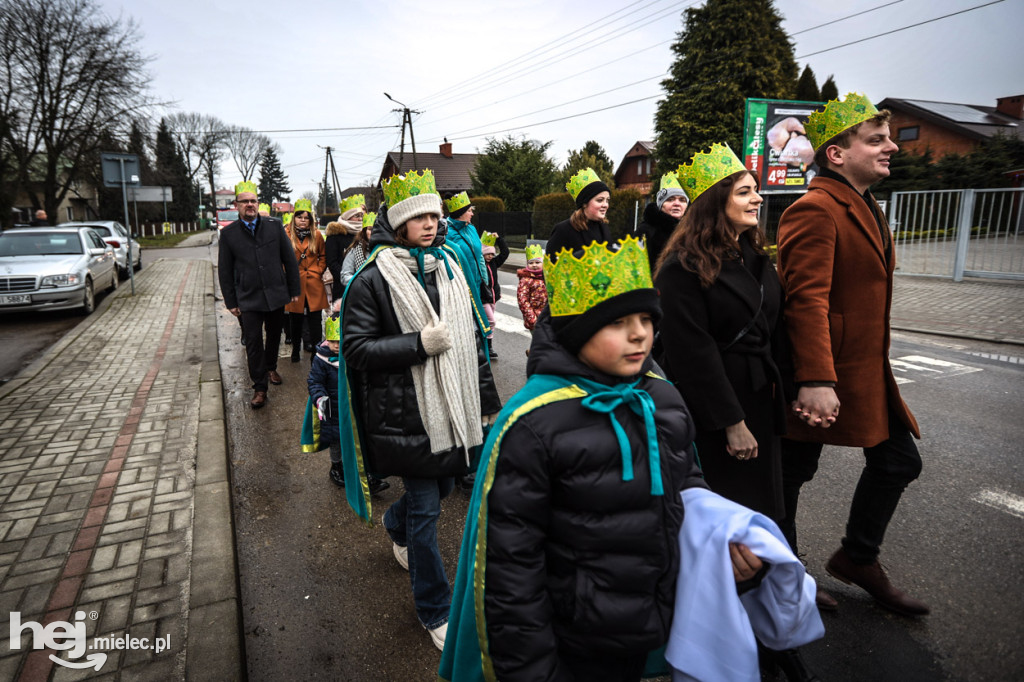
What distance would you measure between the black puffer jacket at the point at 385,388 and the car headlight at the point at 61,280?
39.4 feet

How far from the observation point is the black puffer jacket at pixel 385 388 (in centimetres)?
260

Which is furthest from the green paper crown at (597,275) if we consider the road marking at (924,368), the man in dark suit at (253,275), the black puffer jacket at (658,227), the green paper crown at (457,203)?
the road marking at (924,368)

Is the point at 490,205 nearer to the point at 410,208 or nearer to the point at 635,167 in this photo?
the point at 410,208

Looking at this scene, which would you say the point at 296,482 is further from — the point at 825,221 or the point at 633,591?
the point at 825,221

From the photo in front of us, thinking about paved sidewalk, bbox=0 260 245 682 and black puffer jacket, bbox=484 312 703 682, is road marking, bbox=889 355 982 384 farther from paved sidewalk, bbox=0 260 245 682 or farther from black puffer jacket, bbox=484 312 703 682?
paved sidewalk, bbox=0 260 245 682

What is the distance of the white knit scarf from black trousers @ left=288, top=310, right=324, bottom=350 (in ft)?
18.3

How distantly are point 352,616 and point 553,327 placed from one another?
201 centimetres

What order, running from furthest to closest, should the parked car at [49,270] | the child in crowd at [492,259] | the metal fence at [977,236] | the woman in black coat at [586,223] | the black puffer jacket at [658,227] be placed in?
the metal fence at [977,236], the parked car at [49,270], the child in crowd at [492,259], the woman in black coat at [586,223], the black puffer jacket at [658,227]

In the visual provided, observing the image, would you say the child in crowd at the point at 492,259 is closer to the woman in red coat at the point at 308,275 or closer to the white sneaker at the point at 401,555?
the woman in red coat at the point at 308,275

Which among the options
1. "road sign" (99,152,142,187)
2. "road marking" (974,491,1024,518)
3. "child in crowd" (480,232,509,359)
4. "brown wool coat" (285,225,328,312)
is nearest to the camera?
"road marking" (974,491,1024,518)

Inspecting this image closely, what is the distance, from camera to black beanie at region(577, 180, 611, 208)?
5055 mm

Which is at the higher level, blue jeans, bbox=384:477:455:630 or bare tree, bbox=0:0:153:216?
bare tree, bbox=0:0:153:216

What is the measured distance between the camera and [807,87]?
1235 inches

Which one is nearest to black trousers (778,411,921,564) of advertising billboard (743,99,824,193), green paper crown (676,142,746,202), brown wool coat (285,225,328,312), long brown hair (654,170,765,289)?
long brown hair (654,170,765,289)
